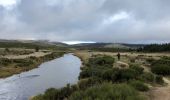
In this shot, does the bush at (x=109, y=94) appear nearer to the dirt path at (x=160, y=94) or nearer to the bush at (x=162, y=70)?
the dirt path at (x=160, y=94)

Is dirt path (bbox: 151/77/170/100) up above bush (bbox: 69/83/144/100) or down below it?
below

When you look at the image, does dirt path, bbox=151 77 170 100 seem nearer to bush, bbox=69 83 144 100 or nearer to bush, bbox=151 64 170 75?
bush, bbox=69 83 144 100

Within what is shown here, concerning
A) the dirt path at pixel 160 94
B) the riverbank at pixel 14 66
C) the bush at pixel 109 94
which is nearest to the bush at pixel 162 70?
the dirt path at pixel 160 94

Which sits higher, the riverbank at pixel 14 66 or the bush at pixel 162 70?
the bush at pixel 162 70

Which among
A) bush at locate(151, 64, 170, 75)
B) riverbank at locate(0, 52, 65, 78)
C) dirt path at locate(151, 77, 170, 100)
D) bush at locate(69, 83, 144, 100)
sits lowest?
riverbank at locate(0, 52, 65, 78)

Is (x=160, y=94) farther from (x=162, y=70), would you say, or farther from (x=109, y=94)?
(x=162, y=70)

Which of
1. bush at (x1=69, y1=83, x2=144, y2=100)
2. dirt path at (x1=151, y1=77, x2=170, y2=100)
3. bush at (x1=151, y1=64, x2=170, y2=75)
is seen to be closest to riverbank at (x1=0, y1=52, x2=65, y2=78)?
bush at (x1=151, y1=64, x2=170, y2=75)

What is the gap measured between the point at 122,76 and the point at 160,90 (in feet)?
19.3

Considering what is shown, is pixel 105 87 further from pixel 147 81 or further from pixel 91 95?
pixel 147 81

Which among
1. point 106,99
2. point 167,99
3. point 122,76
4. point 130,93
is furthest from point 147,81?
point 106,99

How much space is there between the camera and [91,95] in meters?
20.0

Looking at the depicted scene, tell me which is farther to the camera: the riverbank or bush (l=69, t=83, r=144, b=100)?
the riverbank

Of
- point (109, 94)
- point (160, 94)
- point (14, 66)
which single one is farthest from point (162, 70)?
point (14, 66)

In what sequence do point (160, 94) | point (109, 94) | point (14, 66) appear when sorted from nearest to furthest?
point (109, 94)
point (160, 94)
point (14, 66)
